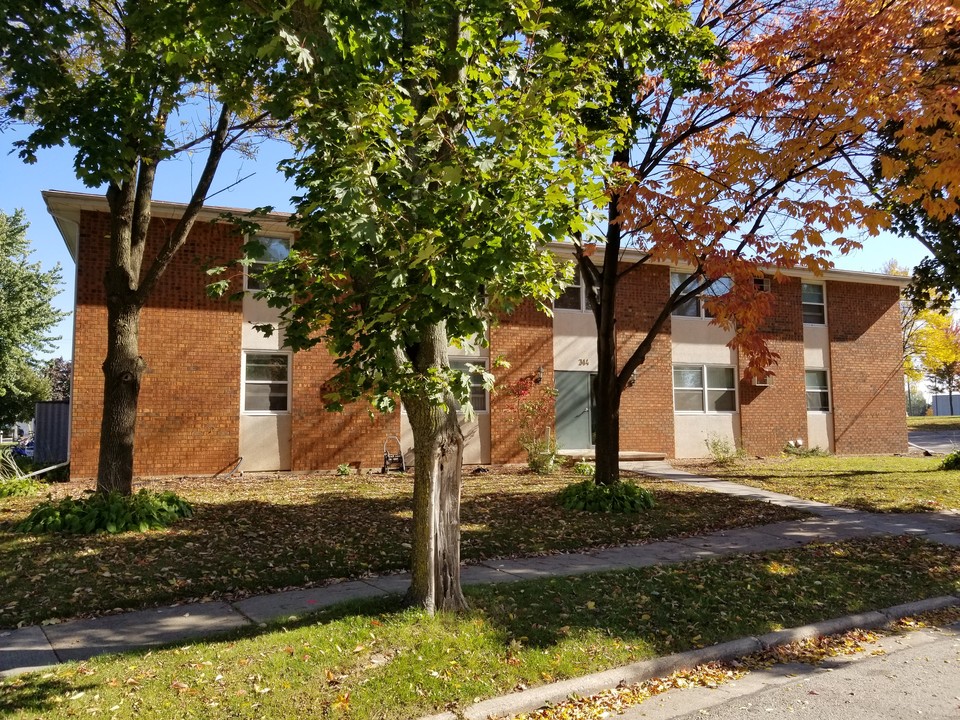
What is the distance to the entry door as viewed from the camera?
1852 centimetres

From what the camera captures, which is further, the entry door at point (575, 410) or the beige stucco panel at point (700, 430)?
the beige stucco panel at point (700, 430)

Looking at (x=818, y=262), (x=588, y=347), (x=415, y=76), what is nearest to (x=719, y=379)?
(x=588, y=347)

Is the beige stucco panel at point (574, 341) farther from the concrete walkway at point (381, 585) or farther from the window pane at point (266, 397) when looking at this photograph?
the concrete walkway at point (381, 585)

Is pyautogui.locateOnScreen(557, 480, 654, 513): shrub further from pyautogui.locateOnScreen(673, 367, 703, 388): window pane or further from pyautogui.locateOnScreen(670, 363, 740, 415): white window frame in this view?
pyautogui.locateOnScreen(673, 367, 703, 388): window pane

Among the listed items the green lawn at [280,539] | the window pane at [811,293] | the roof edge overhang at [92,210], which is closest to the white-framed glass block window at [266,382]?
the green lawn at [280,539]

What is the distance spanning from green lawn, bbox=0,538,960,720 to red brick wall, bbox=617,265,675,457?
37.5 feet

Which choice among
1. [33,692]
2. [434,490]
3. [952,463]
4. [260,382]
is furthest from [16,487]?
[952,463]

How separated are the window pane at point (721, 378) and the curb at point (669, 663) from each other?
1372cm

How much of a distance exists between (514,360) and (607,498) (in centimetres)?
737

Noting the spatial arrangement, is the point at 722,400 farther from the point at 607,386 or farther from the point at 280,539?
the point at 280,539

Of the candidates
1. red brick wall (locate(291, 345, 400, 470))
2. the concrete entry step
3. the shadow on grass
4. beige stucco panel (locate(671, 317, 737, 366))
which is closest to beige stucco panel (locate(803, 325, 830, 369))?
beige stucco panel (locate(671, 317, 737, 366))

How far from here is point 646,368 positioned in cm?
1936

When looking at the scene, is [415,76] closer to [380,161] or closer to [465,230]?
[380,161]

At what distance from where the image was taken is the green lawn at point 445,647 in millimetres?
4297
